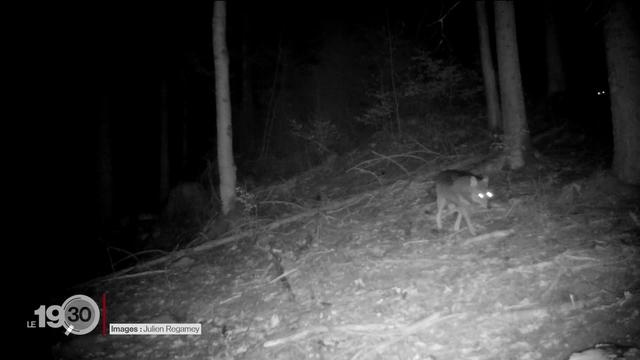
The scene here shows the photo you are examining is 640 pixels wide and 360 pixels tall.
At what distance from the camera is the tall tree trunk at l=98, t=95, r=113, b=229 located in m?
18.7

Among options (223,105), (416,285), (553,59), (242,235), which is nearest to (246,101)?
(223,105)

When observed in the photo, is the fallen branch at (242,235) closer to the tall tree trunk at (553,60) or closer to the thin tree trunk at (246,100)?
the tall tree trunk at (553,60)

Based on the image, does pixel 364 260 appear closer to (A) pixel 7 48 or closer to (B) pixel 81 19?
(B) pixel 81 19

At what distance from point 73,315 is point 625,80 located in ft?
38.2

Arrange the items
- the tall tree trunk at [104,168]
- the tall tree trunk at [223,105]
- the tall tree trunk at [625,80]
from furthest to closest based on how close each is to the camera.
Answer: the tall tree trunk at [104,168] → the tall tree trunk at [223,105] → the tall tree trunk at [625,80]

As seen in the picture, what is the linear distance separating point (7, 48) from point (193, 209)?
13218 mm

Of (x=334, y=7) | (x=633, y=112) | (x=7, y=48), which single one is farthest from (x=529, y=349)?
(x=7, y=48)

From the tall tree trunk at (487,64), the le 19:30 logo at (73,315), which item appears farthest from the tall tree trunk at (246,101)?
the le 19:30 logo at (73,315)

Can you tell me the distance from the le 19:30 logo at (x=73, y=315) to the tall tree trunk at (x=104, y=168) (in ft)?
35.5

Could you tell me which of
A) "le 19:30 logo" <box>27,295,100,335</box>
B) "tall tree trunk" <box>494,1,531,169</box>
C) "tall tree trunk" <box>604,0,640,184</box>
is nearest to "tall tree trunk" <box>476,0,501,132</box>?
"tall tree trunk" <box>494,1,531,169</box>

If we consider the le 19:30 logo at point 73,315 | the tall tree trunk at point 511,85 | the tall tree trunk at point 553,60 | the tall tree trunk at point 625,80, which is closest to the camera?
the tall tree trunk at point 625,80

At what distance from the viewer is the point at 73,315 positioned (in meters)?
8.13

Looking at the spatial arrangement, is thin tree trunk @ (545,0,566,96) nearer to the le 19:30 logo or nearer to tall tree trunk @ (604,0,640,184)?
tall tree trunk @ (604,0,640,184)

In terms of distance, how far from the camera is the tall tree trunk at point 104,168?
18.7 meters
